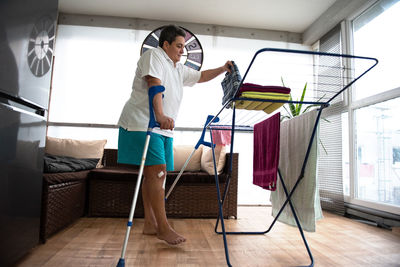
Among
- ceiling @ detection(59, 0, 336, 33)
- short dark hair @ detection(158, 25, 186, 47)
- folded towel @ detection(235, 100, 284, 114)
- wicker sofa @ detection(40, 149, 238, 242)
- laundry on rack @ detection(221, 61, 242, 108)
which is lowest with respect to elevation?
wicker sofa @ detection(40, 149, 238, 242)

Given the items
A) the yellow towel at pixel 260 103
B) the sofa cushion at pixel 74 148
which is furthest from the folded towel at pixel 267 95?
the sofa cushion at pixel 74 148

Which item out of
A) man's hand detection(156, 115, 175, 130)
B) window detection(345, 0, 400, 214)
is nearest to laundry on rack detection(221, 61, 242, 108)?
man's hand detection(156, 115, 175, 130)

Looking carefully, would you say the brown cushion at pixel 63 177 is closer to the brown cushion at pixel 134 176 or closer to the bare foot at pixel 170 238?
the brown cushion at pixel 134 176

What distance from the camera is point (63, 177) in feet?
6.37

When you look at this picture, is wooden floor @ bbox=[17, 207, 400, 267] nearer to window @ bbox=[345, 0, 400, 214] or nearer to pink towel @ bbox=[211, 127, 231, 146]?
window @ bbox=[345, 0, 400, 214]

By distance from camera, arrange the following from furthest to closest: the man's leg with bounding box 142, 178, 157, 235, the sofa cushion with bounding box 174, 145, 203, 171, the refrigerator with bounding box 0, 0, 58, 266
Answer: the sofa cushion with bounding box 174, 145, 203, 171 < the man's leg with bounding box 142, 178, 157, 235 < the refrigerator with bounding box 0, 0, 58, 266

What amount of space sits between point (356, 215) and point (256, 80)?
2.04 meters

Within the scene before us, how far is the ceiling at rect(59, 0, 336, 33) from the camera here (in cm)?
356

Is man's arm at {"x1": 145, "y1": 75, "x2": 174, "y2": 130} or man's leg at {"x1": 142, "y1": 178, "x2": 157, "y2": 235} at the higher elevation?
man's arm at {"x1": 145, "y1": 75, "x2": 174, "y2": 130}

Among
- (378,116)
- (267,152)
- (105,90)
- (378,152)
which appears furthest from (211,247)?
(105,90)

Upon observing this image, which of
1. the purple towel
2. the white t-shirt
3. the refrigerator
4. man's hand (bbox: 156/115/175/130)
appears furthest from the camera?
the white t-shirt

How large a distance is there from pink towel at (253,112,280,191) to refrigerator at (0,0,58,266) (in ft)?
4.33

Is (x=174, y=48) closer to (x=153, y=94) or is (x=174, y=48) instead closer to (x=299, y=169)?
(x=153, y=94)

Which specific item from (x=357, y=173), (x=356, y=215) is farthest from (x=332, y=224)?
(x=357, y=173)
